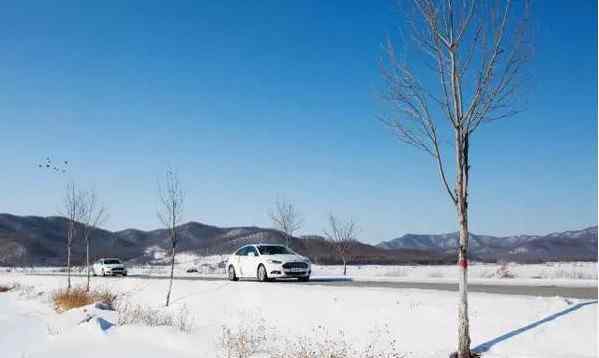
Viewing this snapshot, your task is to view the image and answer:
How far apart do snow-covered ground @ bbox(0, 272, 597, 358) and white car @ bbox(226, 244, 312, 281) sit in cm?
179

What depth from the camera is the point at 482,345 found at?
39.1ft

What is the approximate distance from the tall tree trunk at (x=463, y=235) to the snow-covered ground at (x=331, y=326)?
62 centimetres

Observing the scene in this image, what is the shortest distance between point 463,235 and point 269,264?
1384cm

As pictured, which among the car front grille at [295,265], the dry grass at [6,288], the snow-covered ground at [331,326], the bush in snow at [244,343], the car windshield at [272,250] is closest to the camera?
the snow-covered ground at [331,326]

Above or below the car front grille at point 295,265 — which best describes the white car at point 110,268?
below

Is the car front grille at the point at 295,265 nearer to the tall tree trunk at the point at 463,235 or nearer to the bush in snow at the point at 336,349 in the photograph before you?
the bush in snow at the point at 336,349

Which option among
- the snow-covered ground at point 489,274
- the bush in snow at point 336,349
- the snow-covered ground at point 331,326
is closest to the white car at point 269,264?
the snow-covered ground at point 331,326

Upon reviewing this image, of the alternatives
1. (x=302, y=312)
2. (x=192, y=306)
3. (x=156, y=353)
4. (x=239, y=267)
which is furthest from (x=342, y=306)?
(x=239, y=267)

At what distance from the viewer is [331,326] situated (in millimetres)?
16328

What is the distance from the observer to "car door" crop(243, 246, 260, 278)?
25281 mm

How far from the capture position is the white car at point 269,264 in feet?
79.6

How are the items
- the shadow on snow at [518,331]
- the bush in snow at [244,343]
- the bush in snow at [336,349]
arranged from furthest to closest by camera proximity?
the bush in snow at [244,343] → the bush in snow at [336,349] → the shadow on snow at [518,331]

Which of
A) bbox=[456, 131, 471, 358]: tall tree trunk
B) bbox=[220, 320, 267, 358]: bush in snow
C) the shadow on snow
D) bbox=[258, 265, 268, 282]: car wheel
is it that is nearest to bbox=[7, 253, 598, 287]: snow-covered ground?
bbox=[258, 265, 268, 282]: car wheel

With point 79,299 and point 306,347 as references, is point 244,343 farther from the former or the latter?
point 79,299
